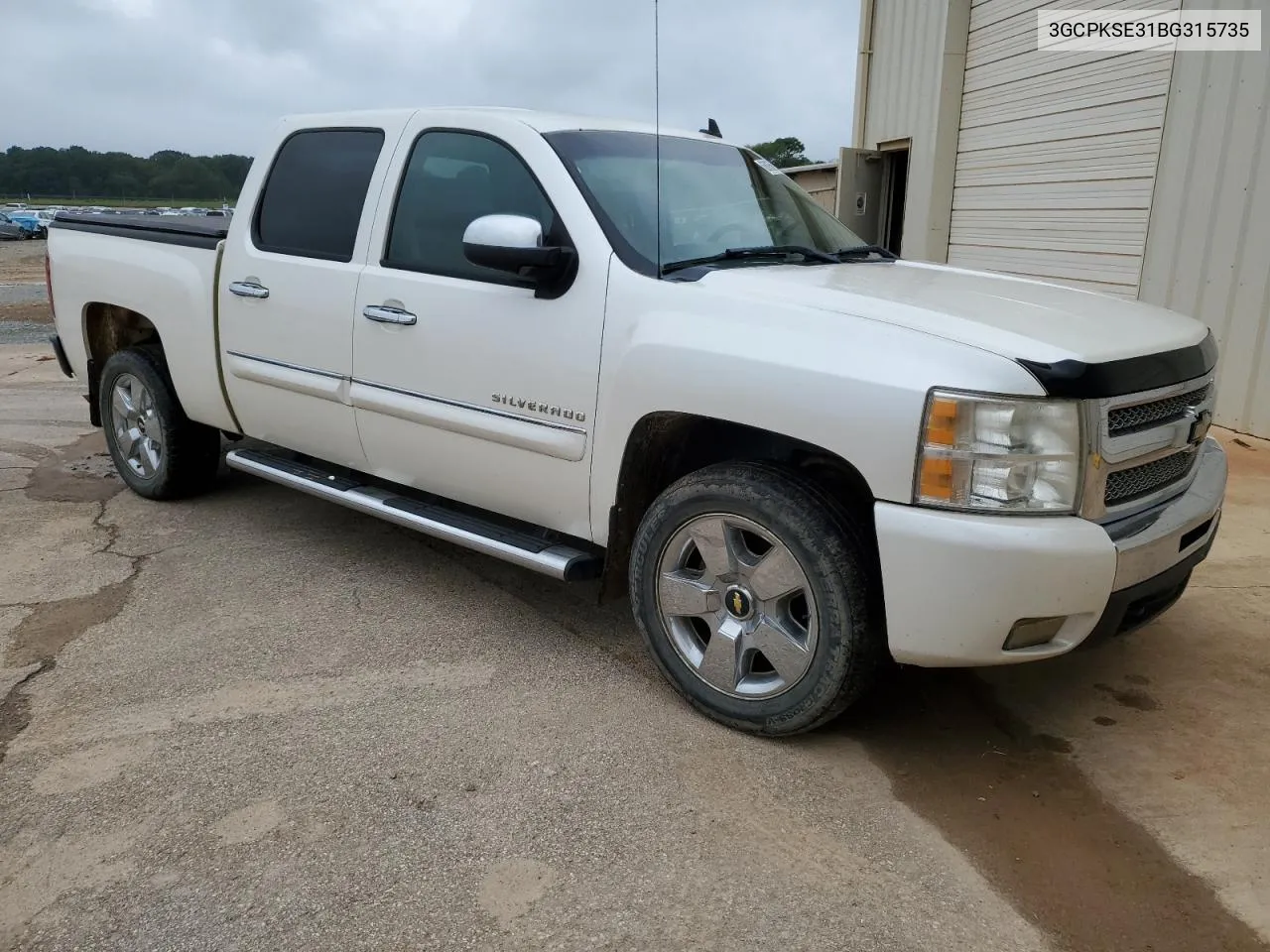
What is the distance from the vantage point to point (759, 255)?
11.3ft

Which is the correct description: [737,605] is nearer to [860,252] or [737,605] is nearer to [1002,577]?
[1002,577]

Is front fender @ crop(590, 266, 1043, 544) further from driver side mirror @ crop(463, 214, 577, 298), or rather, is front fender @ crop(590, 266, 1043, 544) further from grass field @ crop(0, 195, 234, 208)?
grass field @ crop(0, 195, 234, 208)

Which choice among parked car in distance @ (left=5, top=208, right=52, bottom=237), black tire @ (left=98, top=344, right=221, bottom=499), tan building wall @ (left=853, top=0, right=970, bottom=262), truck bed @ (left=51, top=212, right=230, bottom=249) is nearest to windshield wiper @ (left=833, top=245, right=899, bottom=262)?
truck bed @ (left=51, top=212, right=230, bottom=249)

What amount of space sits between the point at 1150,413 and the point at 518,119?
2.32 metres

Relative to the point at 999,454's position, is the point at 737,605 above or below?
below

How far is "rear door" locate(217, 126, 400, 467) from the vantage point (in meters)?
4.01

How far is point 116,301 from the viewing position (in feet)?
16.8

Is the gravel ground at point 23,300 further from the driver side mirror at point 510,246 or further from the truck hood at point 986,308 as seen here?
the truck hood at point 986,308

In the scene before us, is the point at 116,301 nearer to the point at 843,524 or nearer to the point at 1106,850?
the point at 843,524

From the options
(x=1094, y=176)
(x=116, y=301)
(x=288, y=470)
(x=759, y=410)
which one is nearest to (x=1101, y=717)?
(x=759, y=410)

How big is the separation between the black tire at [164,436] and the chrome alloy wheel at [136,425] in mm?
14

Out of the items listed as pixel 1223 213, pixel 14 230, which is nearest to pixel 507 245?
pixel 1223 213

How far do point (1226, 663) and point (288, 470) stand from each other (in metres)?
3.77

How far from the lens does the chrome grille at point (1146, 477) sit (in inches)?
105
